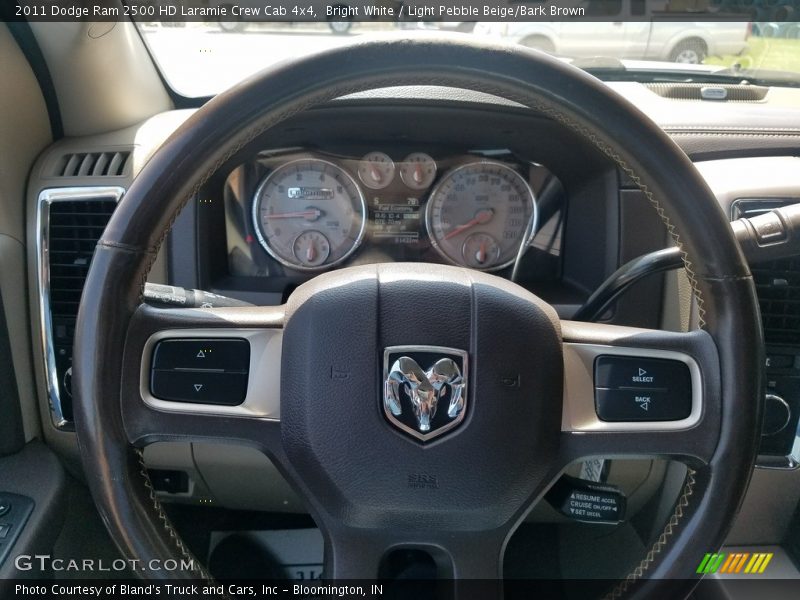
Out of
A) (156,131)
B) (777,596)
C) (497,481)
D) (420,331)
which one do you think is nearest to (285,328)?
(420,331)

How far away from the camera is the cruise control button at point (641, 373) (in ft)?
3.73

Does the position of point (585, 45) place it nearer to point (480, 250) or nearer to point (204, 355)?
point (480, 250)

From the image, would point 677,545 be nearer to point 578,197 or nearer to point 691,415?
point 691,415

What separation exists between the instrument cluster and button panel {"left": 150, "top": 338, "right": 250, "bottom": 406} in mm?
886

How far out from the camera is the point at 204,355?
1.14 meters

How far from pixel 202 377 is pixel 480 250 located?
44.1 inches

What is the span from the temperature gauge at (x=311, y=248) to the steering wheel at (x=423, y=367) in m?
0.86

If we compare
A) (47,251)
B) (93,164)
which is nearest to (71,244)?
(47,251)

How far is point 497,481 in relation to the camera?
1.11m

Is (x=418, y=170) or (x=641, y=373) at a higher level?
(x=418, y=170)

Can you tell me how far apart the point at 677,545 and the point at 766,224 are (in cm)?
53

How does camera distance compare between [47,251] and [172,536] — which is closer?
[172,536]

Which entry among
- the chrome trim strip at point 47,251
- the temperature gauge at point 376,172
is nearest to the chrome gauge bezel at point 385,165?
the temperature gauge at point 376,172

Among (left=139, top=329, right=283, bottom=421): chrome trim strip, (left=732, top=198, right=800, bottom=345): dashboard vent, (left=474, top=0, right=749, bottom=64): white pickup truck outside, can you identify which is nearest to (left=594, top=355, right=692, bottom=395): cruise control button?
(left=139, top=329, right=283, bottom=421): chrome trim strip
